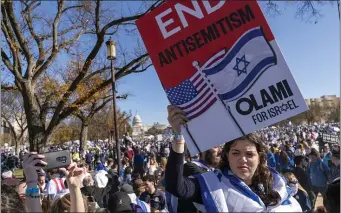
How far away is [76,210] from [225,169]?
1.01 m

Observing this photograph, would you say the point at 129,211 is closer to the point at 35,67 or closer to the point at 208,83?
the point at 208,83

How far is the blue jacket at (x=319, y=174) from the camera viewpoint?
9.74 m

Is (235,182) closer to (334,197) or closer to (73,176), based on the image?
(334,197)

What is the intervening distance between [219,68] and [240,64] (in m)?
0.16

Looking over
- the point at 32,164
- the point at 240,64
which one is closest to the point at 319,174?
the point at 240,64

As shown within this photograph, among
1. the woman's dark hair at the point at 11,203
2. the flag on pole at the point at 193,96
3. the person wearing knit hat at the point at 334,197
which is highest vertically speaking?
the flag on pole at the point at 193,96

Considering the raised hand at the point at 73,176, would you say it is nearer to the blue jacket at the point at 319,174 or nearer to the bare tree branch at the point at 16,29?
the blue jacket at the point at 319,174

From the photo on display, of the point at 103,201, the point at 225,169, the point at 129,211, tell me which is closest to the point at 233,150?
the point at 225,169

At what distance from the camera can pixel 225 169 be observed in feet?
7.84

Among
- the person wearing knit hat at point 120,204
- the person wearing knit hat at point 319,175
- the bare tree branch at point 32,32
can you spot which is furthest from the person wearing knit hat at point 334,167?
the bare tree branch at point 32,32

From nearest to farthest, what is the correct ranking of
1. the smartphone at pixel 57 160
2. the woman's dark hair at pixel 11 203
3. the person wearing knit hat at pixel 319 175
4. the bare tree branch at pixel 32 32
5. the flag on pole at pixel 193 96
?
the woman's dark hair at pixel 11 203, the smartphone at pixel 57 160, the flag on pole at pixel 193 96, the person wearing knit hat at pixel 319 175, the bare tree branch at pixel 32 32

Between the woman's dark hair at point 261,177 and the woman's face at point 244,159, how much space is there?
0.04 metres

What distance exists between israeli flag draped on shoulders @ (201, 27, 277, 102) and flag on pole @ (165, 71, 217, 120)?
0.07 meters

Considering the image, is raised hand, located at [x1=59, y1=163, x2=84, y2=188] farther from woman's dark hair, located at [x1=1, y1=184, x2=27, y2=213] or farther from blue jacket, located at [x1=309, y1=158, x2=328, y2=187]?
blue jacket, located at [x1=309, y1=158, x2=328, y2=187]
